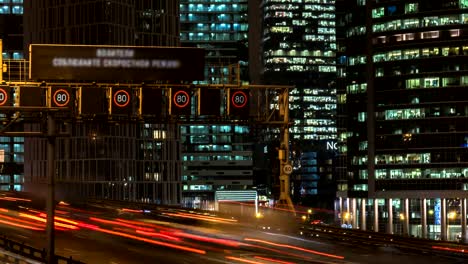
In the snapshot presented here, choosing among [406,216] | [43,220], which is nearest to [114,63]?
[43,220]

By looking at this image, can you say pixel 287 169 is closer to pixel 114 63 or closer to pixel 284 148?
pixel 284 148

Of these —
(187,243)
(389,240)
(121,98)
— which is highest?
(121,98)

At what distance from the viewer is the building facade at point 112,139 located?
178 metres

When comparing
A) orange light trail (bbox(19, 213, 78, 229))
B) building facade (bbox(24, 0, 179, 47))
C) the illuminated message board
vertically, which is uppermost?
building facade (bbox(24, 0, 179, 47))

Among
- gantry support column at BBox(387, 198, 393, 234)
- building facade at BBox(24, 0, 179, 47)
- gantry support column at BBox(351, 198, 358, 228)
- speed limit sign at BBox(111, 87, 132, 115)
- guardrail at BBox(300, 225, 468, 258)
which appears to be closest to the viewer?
speed limit sign at BBox(111, 87, 132, 115)

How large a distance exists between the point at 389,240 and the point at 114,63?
2009 cm

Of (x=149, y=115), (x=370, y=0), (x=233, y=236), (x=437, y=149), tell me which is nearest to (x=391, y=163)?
(x=437, y=149)

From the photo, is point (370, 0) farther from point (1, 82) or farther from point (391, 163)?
point (1, 82)

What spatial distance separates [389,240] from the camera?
5238 centimetres

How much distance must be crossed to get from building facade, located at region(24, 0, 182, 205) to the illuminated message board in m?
132

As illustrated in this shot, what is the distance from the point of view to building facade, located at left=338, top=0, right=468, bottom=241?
181875 millimetres

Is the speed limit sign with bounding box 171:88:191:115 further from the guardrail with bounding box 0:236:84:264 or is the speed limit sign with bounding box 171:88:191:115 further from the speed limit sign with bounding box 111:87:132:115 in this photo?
the guardrail with bounding box 0:236:84:264

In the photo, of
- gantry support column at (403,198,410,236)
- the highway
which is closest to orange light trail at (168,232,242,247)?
the highway

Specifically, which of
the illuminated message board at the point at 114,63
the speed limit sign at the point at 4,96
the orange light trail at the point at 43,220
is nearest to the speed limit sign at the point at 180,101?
the illuminated message board at the point at 114,63
